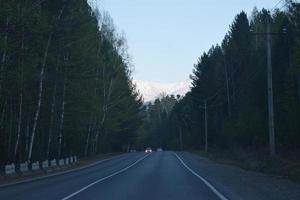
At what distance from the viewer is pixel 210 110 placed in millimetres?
115062

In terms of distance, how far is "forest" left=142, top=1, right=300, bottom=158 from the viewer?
2025 inches

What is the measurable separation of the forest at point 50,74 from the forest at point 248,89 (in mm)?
12402

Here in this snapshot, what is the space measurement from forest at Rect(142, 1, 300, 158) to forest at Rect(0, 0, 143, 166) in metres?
12.4

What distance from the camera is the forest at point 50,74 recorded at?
3375 cm

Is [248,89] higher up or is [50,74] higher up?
[248,89]

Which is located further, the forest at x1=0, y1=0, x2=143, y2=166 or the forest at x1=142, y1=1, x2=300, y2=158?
the forest at x1=142, y1=1, x2=300, y2=158

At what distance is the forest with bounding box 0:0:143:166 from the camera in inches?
1329

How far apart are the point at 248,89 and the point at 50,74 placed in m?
36.6

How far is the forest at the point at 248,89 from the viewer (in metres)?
51.4

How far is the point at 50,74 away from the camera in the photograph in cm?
4569

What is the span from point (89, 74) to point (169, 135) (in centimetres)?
14071

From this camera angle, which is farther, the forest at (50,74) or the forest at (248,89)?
the forest at (248,89)

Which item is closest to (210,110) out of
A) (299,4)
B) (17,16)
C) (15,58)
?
(299,4)

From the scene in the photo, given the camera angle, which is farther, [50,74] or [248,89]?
[248,89]
